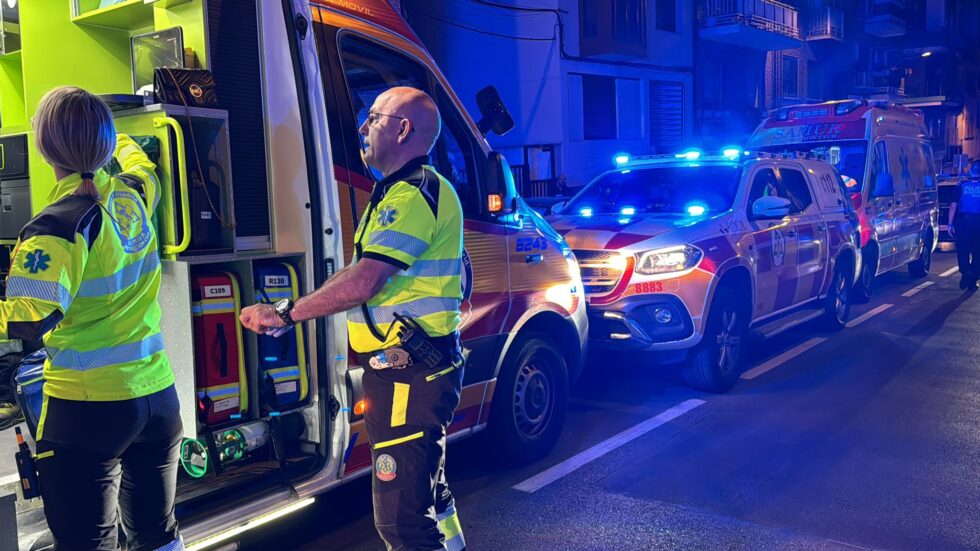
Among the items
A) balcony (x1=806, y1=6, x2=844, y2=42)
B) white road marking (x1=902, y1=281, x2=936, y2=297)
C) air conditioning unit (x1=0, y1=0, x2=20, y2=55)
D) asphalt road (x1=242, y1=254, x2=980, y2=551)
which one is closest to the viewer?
asphalt road (x1=242, y1=254, x2=980, y2=551)

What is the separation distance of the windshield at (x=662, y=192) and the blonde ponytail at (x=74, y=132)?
5.75m

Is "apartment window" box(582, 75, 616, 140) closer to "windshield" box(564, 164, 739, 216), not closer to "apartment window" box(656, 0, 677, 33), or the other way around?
"apartment window" box(656, 0, 677, 33)

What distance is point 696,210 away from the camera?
7691 mm

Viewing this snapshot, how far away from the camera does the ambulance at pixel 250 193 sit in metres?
3.57

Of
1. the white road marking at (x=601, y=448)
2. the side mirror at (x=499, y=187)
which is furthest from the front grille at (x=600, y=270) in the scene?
the side mirror at (x=499, y=187)

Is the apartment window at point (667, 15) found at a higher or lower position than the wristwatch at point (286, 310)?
higher

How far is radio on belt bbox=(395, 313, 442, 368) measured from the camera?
3012mm

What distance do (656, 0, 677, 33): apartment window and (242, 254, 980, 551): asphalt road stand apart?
1787cm

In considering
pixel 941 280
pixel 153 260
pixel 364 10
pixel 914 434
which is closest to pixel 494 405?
pixel 364 10

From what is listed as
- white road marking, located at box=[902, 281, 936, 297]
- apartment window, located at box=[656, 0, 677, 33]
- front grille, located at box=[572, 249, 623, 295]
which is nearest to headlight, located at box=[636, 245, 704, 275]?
front grille, located at box=[572, 249, 623, 295]

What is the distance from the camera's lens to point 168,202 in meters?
3.55

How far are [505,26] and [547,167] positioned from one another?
11.1 ft

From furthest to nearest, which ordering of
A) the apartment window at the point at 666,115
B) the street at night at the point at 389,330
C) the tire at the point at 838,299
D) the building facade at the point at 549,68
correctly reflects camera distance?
the apartment window at the point at 666,115
the building facade at the point at 549,68
the tire at the point at 838,299
the street at night at the point at 389,330

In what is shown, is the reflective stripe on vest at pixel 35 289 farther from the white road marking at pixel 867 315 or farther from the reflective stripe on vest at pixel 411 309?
the white road marking at pixel 867 315
